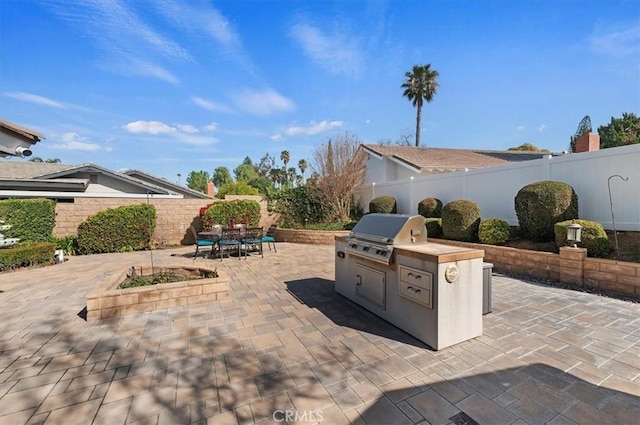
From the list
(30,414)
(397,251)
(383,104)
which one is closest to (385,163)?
(383,104)

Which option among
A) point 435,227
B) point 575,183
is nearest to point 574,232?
point 575,183

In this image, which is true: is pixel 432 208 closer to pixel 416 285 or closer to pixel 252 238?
pixel 252 238

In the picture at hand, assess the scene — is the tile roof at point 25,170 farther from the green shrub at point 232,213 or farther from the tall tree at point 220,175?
the tall tree at point 220,175

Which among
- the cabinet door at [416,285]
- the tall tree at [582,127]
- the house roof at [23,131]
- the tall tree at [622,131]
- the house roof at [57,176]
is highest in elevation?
the tall tree at [582,127]

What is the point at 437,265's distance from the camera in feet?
9.88

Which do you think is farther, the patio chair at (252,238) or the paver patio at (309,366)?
the patio chair at (252,238)

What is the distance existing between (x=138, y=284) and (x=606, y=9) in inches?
448

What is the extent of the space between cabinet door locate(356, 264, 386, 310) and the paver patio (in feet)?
0.89

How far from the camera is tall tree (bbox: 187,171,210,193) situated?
188 ft

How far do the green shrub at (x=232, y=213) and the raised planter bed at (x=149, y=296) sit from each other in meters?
6.92

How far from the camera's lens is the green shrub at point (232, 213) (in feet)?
39.5

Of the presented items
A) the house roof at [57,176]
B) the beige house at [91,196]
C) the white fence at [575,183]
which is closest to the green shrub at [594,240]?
the white fence at [575,183]

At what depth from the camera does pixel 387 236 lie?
12.4ft

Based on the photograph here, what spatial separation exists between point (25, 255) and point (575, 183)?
49.6 ft
